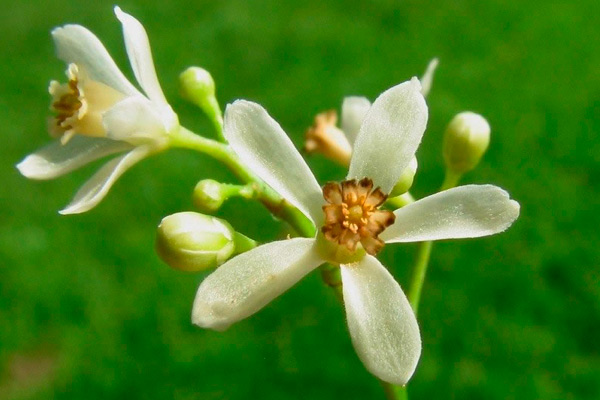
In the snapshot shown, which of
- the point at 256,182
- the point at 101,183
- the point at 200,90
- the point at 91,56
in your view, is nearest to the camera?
the point at 101,183

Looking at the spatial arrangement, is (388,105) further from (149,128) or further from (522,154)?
(522,154)

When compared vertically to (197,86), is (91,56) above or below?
above

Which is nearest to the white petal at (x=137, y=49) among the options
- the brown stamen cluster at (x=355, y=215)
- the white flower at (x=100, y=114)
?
the white flower at (x=100, y=114)

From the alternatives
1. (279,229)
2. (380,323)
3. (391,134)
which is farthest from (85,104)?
(279,229)

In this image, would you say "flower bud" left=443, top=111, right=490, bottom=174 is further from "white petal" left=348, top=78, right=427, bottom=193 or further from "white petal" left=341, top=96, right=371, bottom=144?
"white petal" left=348, top=78, right=427, bottom=193

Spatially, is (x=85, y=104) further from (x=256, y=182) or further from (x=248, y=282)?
(x=248, y=282)

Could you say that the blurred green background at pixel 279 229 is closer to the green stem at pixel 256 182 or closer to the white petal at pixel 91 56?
the green stem at pixel 256 182

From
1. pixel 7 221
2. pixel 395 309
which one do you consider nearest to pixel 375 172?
pixel 395 309

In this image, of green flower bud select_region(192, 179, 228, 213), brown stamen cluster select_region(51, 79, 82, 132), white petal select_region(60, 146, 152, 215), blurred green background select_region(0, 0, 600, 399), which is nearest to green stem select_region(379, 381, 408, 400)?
green flower bud select_region(192, 179, 228, 213)
